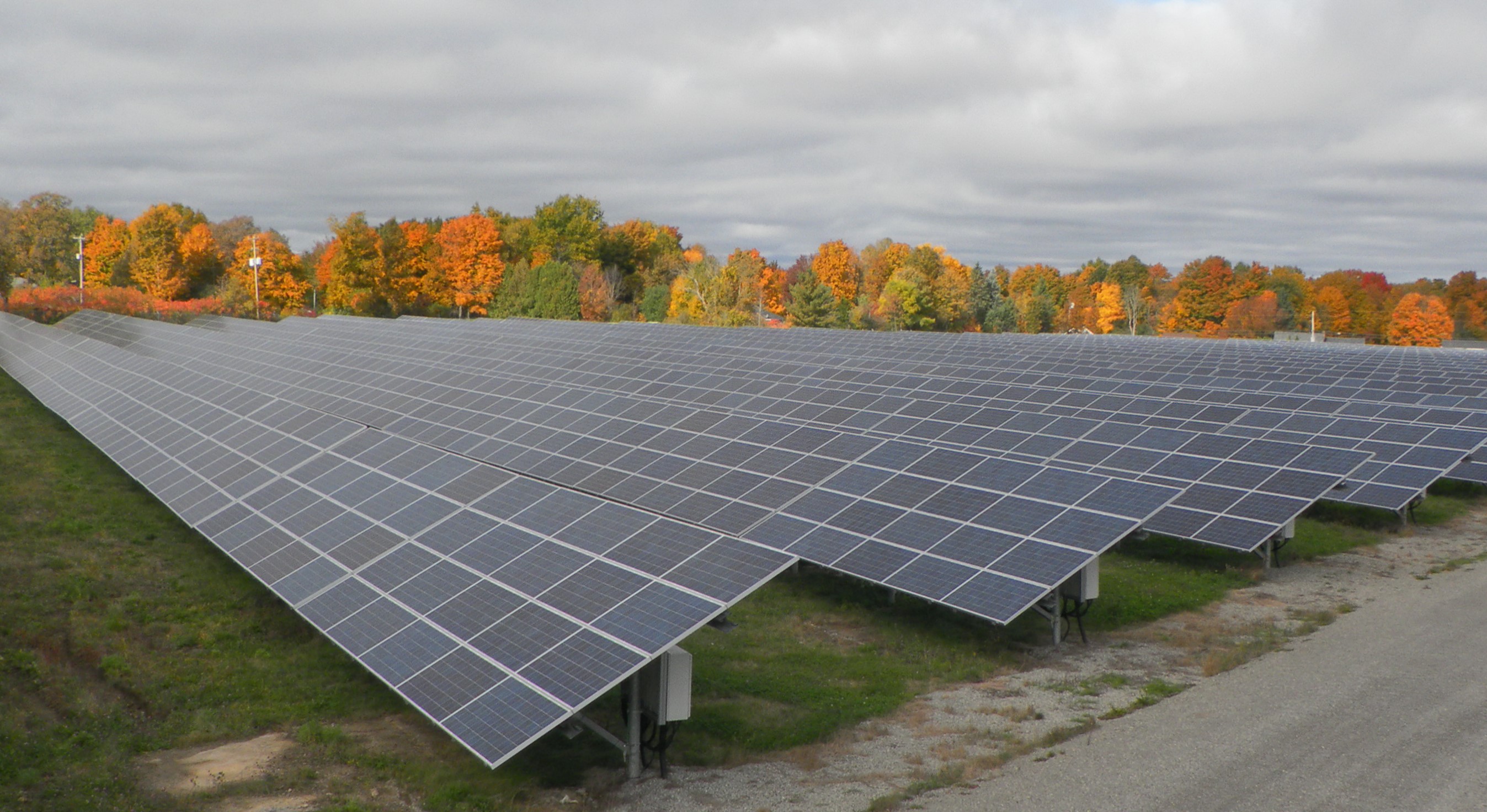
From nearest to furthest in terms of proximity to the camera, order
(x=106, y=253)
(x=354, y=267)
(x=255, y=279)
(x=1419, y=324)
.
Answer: (x=255, y=279) → (x=354, y=267) → (x=106, y=253) → (x=1419, y=324)

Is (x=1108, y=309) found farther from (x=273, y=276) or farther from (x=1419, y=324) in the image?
(x=273, y=276)

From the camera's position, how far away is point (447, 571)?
13422 millimetres

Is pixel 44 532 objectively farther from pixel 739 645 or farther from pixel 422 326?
pixel 422 326

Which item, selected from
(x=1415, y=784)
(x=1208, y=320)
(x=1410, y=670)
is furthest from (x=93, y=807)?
(x=1208, y=320)

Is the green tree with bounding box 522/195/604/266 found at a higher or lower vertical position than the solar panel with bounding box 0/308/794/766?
higher

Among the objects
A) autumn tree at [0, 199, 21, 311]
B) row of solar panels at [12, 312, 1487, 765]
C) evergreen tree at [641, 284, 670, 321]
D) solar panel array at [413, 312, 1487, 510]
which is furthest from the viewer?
evergreen tree at [641, 284, 670, 321]

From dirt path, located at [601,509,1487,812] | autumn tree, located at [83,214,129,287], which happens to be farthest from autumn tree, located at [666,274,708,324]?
dirt path, located at [601,509,1487,812]

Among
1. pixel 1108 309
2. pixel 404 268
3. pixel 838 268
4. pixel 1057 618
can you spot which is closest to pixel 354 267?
pixel 404 268

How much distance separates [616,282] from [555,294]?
70.3ft

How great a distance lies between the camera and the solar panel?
419 inches

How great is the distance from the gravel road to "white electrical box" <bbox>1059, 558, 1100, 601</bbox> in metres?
2.22

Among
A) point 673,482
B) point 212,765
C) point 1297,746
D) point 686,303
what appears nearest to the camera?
point 212,765

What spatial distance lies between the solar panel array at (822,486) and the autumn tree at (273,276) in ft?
276

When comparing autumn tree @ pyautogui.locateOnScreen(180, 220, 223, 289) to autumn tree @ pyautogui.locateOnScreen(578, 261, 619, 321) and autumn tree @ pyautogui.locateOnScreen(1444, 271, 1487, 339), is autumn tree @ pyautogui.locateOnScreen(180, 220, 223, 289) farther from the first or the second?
autumn tree @ pyautogui.locateOnScreen(1444, 271, 1487, 339)
